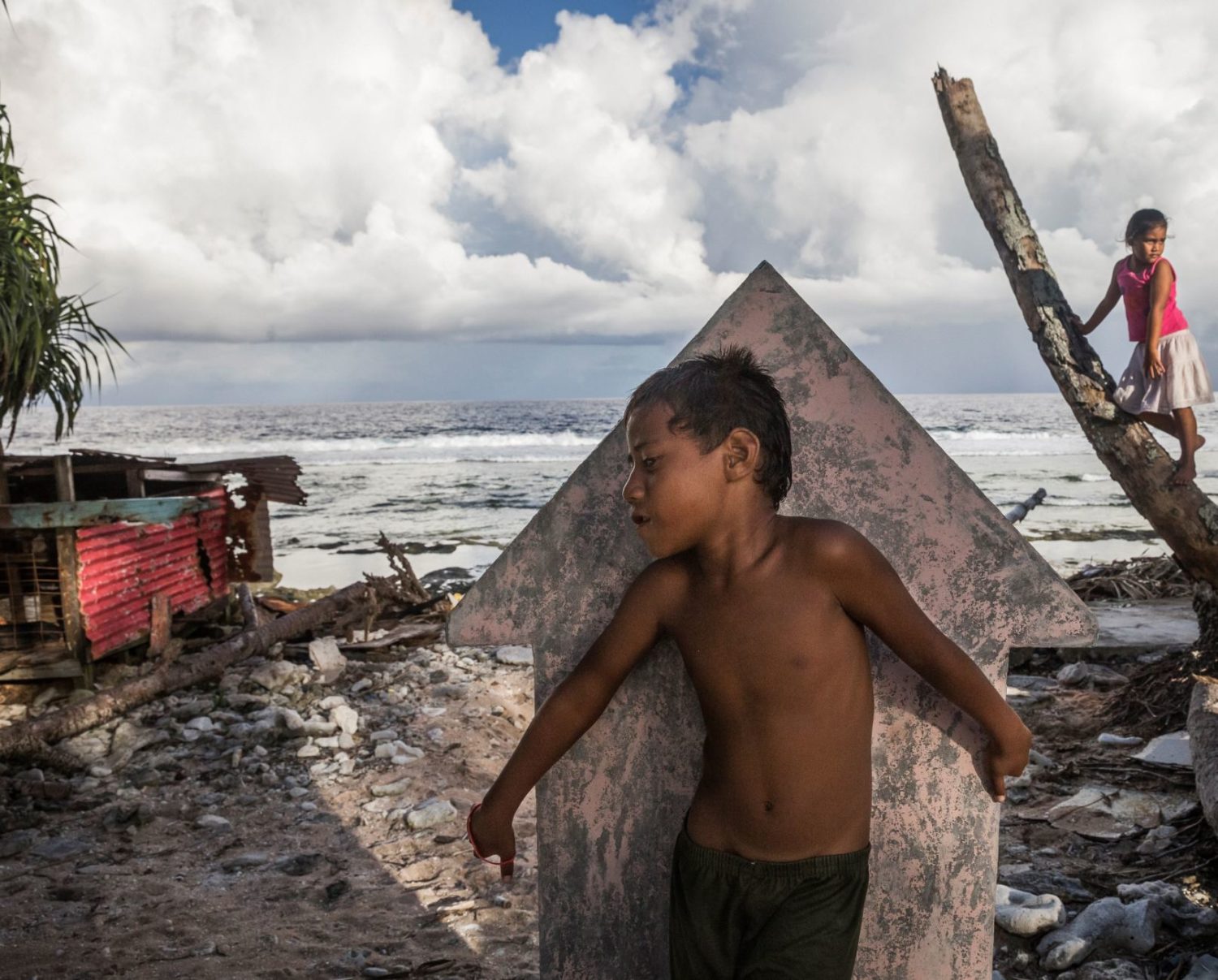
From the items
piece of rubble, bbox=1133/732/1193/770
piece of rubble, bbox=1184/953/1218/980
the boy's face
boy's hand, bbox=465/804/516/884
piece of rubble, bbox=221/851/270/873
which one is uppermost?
Answer: the boy's face

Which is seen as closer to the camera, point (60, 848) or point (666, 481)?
point (666, 481)

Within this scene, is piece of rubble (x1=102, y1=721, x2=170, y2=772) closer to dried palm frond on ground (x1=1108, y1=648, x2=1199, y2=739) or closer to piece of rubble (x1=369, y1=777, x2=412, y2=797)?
piece of rubble (x1=369, y1=777, x2=412, y2=797)

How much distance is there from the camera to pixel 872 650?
1.84m

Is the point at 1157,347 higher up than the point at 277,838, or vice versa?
the point at 1157,347

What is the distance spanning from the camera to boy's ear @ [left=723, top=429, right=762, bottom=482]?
5.43 ft

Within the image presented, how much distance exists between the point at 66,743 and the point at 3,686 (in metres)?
1.40

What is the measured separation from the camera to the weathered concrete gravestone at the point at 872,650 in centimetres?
182

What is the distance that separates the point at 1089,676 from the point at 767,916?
5.55 meters

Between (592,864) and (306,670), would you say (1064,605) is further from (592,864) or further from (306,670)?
(306,670)

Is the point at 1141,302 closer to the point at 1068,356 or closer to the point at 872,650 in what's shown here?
the point at 1068,356

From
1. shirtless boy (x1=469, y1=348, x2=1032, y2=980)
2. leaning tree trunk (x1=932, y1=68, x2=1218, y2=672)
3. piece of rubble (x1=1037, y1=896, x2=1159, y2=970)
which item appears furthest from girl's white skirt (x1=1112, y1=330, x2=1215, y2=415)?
shirtless boy (x1=469, y1=348, x2=1032, y2=980)

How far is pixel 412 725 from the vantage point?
18.5 feet

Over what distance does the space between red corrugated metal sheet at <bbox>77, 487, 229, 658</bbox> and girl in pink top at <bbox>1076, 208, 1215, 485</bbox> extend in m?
6.39

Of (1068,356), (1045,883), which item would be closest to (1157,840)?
(1045,883)
